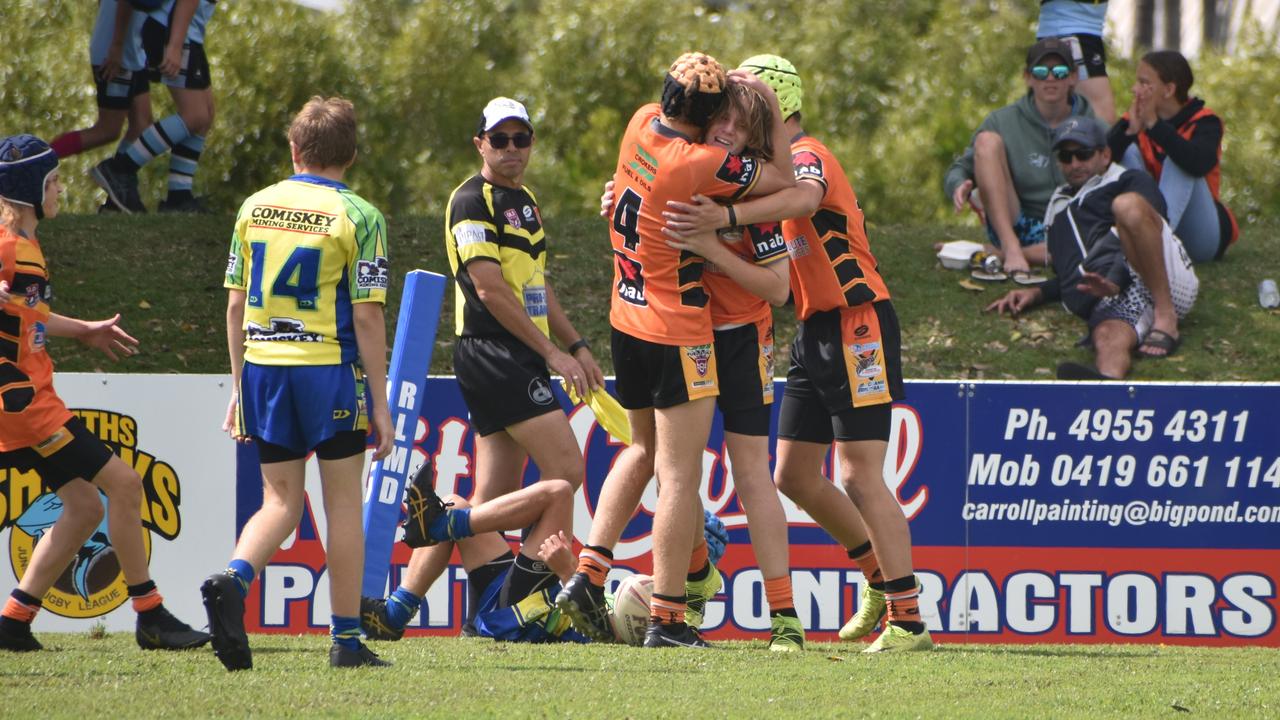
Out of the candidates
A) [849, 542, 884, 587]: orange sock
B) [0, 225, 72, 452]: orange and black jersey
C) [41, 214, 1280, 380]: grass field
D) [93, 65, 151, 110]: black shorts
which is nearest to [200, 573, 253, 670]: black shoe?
[0, 225, 72, 452]: orange and black jersey

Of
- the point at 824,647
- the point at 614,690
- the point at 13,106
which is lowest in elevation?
the point at 824,647

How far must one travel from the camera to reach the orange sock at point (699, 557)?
6.08 metres

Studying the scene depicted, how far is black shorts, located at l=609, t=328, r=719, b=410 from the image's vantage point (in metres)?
5.36

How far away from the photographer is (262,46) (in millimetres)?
14914

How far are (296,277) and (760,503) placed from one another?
6.16ft

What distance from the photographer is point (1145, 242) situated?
8.69m

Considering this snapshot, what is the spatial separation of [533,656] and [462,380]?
4.11 ft

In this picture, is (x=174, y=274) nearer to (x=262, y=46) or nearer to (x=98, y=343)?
(x=98, y=343)

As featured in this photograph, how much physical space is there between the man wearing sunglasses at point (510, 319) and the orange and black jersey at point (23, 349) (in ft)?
4.78

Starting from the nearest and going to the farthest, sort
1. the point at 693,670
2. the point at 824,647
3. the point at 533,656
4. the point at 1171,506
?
the point at 693,670
the point at 533,656
the point at 824,647
the point at 1171,506

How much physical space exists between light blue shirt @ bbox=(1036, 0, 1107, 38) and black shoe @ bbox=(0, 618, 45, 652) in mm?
7567

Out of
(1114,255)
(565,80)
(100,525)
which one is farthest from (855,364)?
(565,80)

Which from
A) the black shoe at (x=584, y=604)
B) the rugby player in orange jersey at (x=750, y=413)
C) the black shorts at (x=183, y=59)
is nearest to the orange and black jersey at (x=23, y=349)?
the black shoe at (x=584, y=604)

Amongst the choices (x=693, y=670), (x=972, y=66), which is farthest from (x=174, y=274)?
(x=972, y=66)
